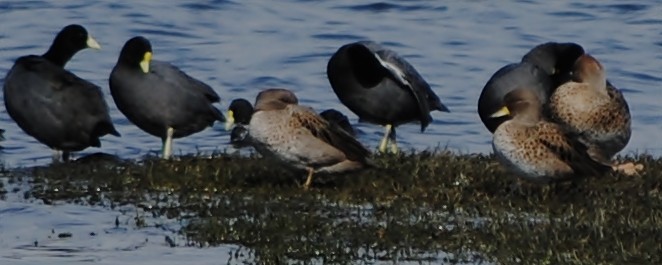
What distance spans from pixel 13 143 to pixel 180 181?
5.88 meters

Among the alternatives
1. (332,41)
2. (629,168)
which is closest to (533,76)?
(629,168)

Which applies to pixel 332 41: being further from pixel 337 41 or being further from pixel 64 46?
pixel 64 46

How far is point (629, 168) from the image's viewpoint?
1261 centimetres

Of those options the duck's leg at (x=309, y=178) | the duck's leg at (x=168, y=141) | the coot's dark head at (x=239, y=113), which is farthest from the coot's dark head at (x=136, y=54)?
the duck's leg at (x=309, y=178)

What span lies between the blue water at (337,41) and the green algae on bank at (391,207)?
528 cm

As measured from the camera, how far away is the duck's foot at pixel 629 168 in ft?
40.9

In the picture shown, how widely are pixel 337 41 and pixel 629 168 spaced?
493 inches

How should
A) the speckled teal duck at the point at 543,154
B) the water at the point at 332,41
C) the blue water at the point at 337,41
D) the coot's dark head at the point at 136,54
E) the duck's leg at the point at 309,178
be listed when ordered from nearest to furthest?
the speckled teal duck at the point at 543,154 < the duck's leg at the point at 309,178 < the coot's dark head at the point at 136,54 < the water at the point at 332,41 < the blue water at the point at 337,41

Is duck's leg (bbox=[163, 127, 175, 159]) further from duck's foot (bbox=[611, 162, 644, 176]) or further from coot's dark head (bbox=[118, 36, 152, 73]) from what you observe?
duck's foot (bbox=[611, 162, 644, 176])

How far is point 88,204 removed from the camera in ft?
38.8

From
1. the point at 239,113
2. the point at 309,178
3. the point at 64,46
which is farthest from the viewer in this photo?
the point at 64,46

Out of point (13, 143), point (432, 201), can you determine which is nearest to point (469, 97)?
point (13, 143)

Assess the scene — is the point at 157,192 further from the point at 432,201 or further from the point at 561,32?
the point at 561,32

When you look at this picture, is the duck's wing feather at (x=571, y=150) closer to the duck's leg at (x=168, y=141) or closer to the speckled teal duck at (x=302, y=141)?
the speckled teal duck at (x=302, y=141)
